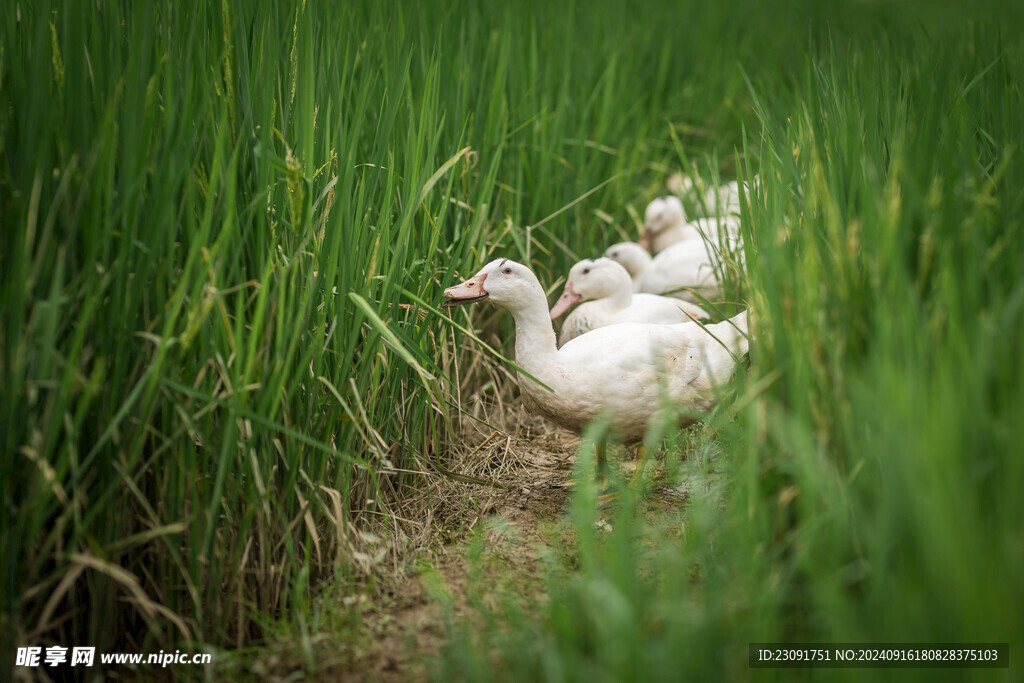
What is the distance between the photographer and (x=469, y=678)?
5.42 ft

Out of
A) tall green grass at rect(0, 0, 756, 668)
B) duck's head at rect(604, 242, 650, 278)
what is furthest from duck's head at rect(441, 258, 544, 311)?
duck's head at rect(604, 242, 650, 278)

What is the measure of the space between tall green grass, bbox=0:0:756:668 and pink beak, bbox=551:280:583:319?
1.06 meters

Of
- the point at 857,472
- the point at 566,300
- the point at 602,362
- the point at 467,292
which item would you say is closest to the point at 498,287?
the point at 467,292

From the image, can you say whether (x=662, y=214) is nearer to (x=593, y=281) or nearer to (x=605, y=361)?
(x=593, y=281)

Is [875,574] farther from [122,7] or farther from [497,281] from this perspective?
[122,7]

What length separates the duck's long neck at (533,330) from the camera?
2.95 meters

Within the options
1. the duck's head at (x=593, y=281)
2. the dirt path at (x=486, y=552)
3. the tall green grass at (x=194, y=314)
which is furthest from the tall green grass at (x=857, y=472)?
the duck's head at (x=593, y=281)

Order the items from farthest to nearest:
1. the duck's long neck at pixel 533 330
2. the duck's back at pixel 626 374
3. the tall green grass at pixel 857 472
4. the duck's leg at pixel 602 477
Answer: the duck's leg at pixel 602 477 → the duck's long neck at pixel 533 330 → the duck's back at pixel 626 374 → the tall green grass at pixel 857 472

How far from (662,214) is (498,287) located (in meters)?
1.99

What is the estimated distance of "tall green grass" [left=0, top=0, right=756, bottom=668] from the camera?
178cm

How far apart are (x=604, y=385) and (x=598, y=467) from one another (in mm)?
557

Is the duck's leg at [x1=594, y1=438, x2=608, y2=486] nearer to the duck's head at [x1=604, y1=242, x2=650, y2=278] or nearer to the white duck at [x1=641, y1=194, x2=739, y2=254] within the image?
the duck's head at [x1=604, y1=242, x2=650, y2=278]

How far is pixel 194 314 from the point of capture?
1.79 m

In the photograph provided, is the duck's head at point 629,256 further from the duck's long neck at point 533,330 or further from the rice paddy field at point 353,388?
the rice paddy field at point 353,388
